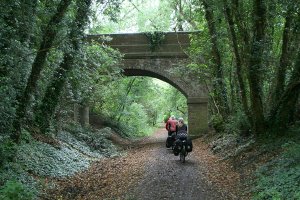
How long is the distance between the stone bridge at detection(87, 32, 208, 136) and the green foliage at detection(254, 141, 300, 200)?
11.5m

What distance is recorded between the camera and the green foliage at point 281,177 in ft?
22.4

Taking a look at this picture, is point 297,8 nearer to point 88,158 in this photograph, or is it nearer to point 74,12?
point 74,12

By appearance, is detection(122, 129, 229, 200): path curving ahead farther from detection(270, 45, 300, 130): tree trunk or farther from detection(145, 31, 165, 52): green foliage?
detection(145, 31, 165, 52): green foliage

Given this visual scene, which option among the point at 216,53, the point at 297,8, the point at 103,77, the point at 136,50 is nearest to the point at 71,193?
the point at 297,8

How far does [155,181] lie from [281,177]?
316 centimetres

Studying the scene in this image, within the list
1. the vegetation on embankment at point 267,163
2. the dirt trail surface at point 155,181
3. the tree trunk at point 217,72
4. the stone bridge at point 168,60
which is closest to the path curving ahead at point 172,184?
the dirt trail surface at point 155,181

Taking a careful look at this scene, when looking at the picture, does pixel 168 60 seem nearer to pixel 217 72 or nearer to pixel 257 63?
pixel 217 72

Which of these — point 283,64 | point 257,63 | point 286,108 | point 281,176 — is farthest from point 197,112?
point 281,176

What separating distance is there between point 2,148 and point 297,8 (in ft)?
25.4

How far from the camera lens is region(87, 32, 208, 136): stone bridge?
828 inches

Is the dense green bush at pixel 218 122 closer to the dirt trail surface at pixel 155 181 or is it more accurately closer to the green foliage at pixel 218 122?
the green foliage at pixel 218 122

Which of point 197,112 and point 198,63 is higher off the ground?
point 198,63

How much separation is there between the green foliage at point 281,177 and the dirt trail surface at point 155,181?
650 mm

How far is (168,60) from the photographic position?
69.7ft
